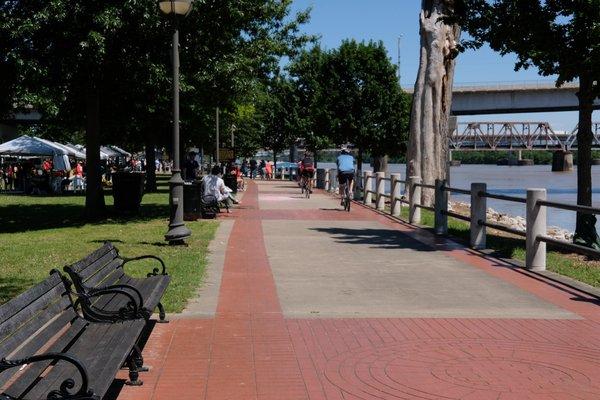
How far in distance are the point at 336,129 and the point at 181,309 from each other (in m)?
29.9

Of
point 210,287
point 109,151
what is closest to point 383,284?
point 210,287

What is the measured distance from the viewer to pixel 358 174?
96.6 ft

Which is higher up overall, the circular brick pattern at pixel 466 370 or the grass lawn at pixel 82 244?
the grass lawn at pixel 82 244

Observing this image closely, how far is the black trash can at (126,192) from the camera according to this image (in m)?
20.4

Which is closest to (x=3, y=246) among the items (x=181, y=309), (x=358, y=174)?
(x=181, y=309)

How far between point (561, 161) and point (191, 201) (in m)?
76.2

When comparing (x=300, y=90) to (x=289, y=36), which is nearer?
(x=289, y=36)

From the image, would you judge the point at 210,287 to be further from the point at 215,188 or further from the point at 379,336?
the point at 215,188

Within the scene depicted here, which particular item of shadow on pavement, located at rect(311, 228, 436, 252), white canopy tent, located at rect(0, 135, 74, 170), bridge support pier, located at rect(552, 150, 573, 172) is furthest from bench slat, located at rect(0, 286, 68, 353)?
bridge support pier, located at rect(552, 150, 573, 172)

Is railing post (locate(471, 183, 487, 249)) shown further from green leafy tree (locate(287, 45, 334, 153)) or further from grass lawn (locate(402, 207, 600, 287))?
green leafy tree (locate(287, 45, 334, 153))

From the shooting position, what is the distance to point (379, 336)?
6668mm

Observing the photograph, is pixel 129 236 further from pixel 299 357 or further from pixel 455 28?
pixel 455 28

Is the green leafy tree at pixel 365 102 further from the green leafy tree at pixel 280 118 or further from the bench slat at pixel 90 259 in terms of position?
the bench slat at pixel 90 259

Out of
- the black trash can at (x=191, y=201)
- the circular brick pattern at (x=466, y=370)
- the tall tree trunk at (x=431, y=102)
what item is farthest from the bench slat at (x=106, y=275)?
the tall tree trunk at (x=431, y=102)
